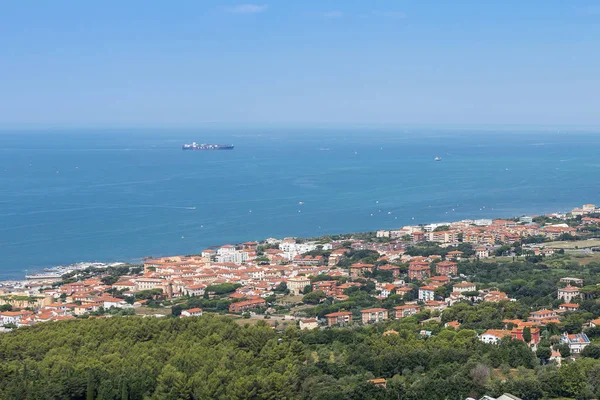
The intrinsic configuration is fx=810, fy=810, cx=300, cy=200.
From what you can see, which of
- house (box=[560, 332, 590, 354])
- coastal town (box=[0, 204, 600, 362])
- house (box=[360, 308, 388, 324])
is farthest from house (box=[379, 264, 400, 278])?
house (box=[560, 332, 590, 354])

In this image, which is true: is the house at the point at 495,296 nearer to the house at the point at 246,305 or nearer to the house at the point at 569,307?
the house at the point at 569,307

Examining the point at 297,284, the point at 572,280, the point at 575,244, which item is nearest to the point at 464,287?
the point at 572,280

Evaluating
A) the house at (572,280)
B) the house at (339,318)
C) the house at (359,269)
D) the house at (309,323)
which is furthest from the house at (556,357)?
the house at (359,269)

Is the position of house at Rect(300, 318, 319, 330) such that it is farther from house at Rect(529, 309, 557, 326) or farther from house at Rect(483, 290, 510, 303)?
house at Rect(529, 309, 557, 326)

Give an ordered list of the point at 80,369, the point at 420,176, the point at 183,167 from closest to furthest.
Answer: the point at 80,369, the point at 420,176, the point at 183,167

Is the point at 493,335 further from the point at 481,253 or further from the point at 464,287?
the point at 481,253

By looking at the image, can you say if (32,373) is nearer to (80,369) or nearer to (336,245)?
(80,369)

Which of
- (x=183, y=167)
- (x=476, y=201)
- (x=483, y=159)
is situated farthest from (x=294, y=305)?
(x=483, y=159)

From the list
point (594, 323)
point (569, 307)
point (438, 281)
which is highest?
point (594, 323)
